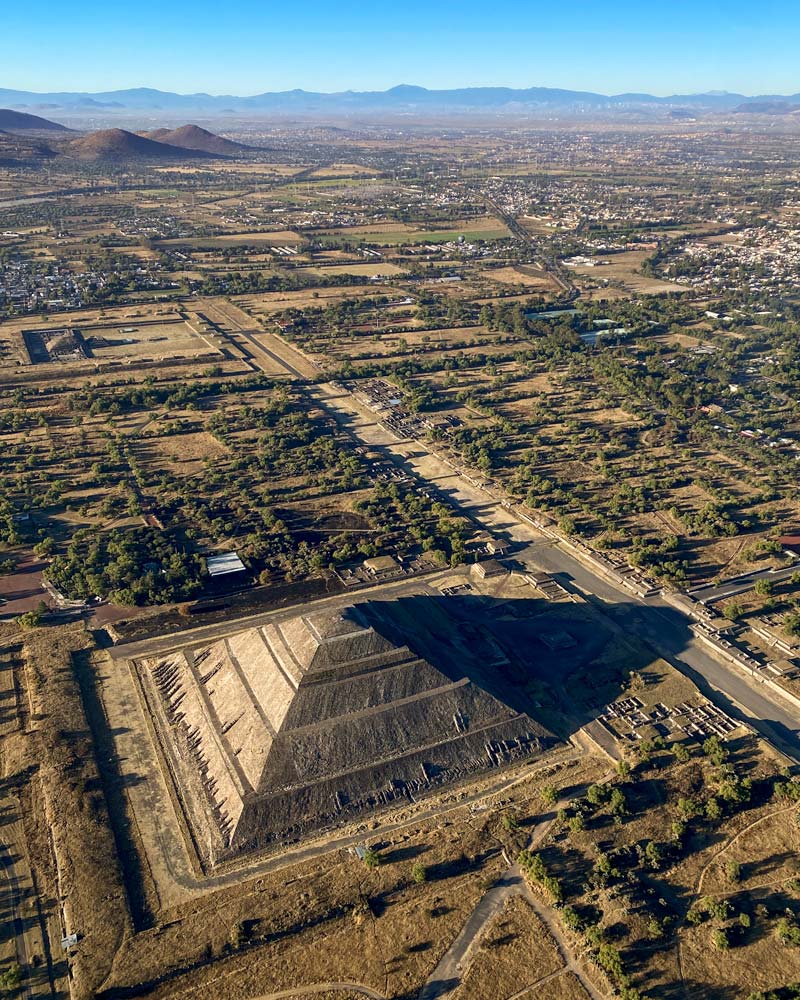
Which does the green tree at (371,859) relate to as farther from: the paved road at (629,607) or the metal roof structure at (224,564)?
the metal roof structure at (224,564)

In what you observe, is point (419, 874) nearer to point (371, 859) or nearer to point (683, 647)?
point (371, 859)

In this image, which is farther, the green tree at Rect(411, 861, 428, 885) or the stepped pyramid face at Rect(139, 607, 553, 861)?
the stepped pyramid face at Rect(139, 607, 553, 861)

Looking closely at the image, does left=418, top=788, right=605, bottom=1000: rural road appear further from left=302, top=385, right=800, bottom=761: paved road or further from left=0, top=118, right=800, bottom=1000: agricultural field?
left=302, top=385, right=800, bottom=761: paved road

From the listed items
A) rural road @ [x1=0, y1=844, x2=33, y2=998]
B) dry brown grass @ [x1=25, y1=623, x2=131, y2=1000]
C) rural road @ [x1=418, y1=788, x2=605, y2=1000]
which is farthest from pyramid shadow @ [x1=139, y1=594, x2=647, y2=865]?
rural road @ [x1=0, y1=844, x2=33, y2=998]

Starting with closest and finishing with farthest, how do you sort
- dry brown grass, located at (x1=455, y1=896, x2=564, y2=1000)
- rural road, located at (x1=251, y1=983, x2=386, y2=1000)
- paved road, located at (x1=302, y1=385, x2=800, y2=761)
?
rural road, located at (x1=251, y1=983, x2=386, y2=1000) → dry brown grass, located at (x1=455, y1=896, x2=564, y2=1000) → paved road, located at (x1=302, y1=385, x2=800, y2=761)

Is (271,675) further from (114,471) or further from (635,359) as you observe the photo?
(635,359)

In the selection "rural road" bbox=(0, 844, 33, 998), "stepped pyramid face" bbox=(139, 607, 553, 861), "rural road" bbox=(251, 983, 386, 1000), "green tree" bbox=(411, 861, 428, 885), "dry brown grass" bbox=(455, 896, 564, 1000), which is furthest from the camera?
"stepped pyramid face" bbox=(139, 607, 553, 861)

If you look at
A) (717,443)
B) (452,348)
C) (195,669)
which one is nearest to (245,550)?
(195,669)

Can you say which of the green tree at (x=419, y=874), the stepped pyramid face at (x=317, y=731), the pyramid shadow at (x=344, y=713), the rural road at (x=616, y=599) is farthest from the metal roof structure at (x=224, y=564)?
the green tree at (x=419, y=874)
